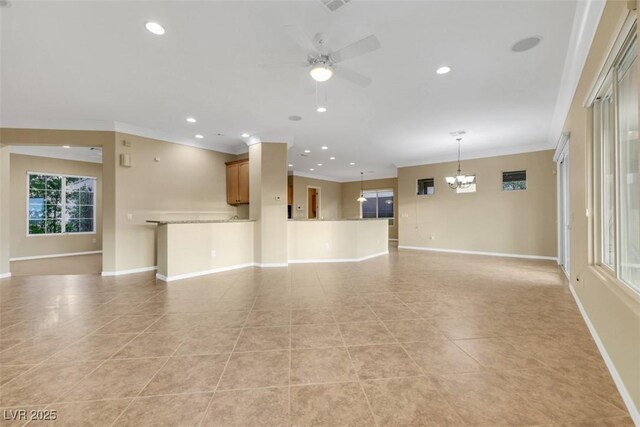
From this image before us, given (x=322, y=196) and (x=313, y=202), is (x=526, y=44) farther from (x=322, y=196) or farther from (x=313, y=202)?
(x=313, y=202)

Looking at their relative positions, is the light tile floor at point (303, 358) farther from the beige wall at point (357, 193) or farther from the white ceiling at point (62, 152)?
the beige wall at point (357, 193)

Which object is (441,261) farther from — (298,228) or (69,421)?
(69,421)

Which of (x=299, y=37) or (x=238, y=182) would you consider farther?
(x=238, y=182)

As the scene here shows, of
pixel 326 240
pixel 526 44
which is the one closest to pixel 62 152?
pixel 326 240

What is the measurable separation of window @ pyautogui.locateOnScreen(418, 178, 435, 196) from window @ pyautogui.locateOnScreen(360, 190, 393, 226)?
11.5 ft

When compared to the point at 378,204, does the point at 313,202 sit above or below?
above

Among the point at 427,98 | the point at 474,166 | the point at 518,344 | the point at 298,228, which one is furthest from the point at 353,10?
the point at 474,166

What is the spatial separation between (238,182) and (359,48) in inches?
196

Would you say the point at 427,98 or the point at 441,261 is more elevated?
the point at 427,98

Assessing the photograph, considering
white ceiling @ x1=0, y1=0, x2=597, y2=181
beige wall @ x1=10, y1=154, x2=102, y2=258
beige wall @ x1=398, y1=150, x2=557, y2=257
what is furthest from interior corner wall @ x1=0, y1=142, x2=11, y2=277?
beige wall @ x1=398, y1=150, x2=557, y2=257

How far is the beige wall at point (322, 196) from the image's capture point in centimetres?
1117

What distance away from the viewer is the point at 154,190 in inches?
222

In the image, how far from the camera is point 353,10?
226cm

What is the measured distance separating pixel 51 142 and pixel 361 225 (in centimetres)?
660
